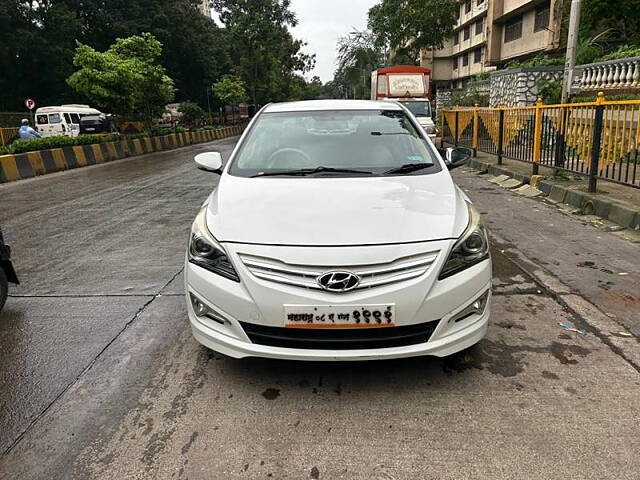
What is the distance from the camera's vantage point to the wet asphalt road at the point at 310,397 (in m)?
2.29

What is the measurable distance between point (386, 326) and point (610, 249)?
3977 millimetres

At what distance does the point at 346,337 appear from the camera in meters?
2.62

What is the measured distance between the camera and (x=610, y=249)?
5.48 meters

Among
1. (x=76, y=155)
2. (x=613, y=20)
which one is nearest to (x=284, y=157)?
(x=76, y=155)

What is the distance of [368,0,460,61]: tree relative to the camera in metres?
37.7

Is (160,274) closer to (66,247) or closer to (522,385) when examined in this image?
(66,247)

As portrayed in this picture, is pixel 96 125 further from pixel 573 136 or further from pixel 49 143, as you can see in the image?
pixel 573 136

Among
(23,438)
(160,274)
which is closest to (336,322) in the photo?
(23,438)

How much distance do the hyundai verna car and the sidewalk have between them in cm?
406

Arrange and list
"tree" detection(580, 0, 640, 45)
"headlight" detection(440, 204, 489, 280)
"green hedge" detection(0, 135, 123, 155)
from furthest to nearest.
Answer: "tree" detection(580, 0, 640, 45), "green hedge" detection(0, 135, 123, 155), "headlight" detection(440, 204, 489, 280)

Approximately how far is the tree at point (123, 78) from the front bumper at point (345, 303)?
799 inches

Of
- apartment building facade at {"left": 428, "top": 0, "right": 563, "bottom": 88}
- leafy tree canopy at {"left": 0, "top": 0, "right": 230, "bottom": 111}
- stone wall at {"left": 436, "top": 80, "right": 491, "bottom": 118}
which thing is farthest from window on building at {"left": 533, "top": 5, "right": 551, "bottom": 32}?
leafy tree canopy at {"left": 0, "top": 0, "right": 230, "bottom": 111}

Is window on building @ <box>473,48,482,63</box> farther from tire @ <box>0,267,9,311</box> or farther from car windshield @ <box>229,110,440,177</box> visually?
tire @ <box>0,267,9,311</box>

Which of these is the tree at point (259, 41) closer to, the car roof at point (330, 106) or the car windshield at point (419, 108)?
the car windshield at point (419, 108)
